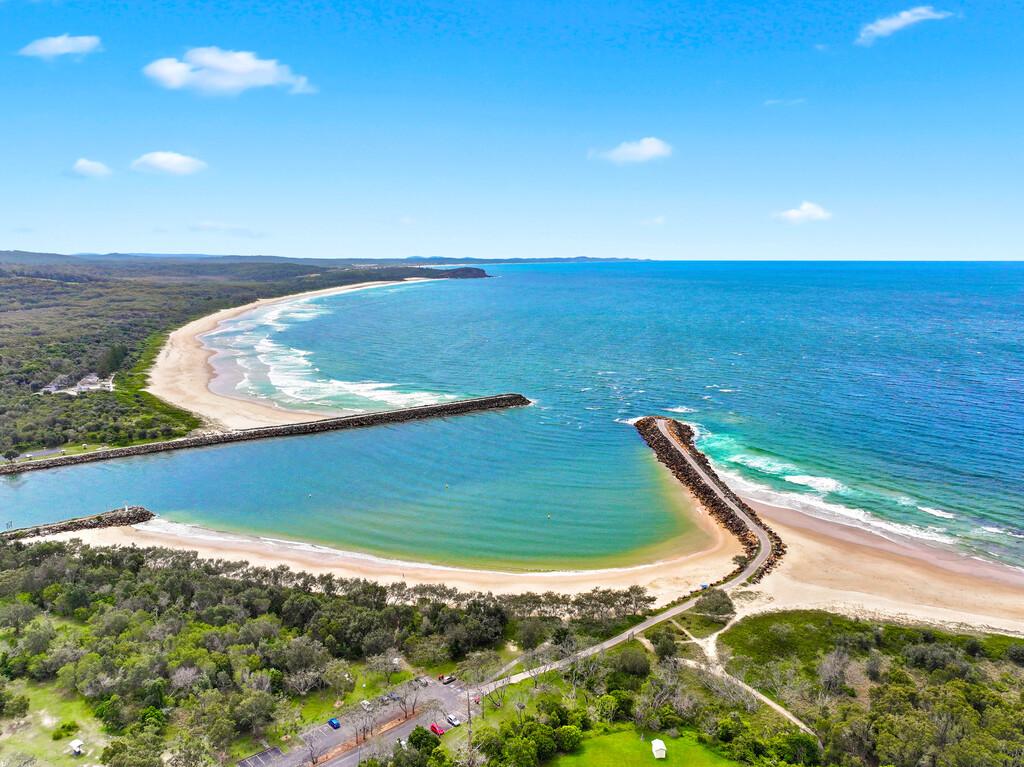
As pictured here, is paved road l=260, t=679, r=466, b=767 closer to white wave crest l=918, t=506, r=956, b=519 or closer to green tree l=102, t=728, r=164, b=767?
green tree l=102, t=728, r=164, b=767

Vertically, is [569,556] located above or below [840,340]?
below

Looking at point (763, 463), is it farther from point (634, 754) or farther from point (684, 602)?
point (634, 754)

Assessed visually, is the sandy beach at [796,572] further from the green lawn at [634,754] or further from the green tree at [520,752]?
the green tree at [520,752]

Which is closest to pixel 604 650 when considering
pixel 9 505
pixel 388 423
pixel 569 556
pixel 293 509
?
pixel 569 556

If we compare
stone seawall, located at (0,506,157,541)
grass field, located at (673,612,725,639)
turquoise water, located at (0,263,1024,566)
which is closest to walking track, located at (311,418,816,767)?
grass field, located at (673,612,725,639)

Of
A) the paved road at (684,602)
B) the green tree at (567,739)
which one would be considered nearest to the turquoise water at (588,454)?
the paved road at (684,602)

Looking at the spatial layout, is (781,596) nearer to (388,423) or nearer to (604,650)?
(604,650)
